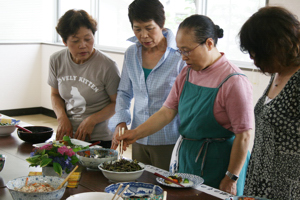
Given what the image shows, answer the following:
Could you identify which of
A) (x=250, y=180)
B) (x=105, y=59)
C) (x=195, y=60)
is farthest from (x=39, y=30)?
(x=250, y=180)

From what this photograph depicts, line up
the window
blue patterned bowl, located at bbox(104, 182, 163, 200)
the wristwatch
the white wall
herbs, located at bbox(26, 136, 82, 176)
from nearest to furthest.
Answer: blue patterned bowl, located at bbox(104, 182, 163, 200) → herbs, located at bbox(26, 136, 82, 176) → the wristwatch → the window → the white wall

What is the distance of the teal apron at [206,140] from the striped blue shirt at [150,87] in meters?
0.34

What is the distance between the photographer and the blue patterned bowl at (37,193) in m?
1.50

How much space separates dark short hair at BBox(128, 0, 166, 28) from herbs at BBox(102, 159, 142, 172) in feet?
2.84

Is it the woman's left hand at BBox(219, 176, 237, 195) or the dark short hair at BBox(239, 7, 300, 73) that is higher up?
the dark short hair at BBox(239, 7, 300, 73)

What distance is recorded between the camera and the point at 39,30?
23.4 ft

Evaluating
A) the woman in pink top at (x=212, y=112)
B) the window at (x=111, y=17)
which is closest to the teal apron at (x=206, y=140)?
the woman in pink top at (x=212, y=112)

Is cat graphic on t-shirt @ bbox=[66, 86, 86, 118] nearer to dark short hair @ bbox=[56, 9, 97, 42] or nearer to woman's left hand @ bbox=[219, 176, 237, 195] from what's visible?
dark short hair @ bbox=[56, 9, 97, 42]

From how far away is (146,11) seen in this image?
2301 millimetres

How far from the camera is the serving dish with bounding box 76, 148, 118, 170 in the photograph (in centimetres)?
198

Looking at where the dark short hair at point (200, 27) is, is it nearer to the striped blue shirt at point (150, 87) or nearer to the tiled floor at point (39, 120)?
the striped blue shirt at point (150, 87)

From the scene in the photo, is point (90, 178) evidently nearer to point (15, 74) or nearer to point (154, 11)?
point (154, 11)

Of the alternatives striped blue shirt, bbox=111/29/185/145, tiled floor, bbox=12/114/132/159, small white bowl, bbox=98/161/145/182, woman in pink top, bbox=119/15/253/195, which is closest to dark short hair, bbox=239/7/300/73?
woman in pink top, bbox=119/15/253/195

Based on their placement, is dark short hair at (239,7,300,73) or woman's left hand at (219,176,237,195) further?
woman's left hand at (219,176,237,195)
